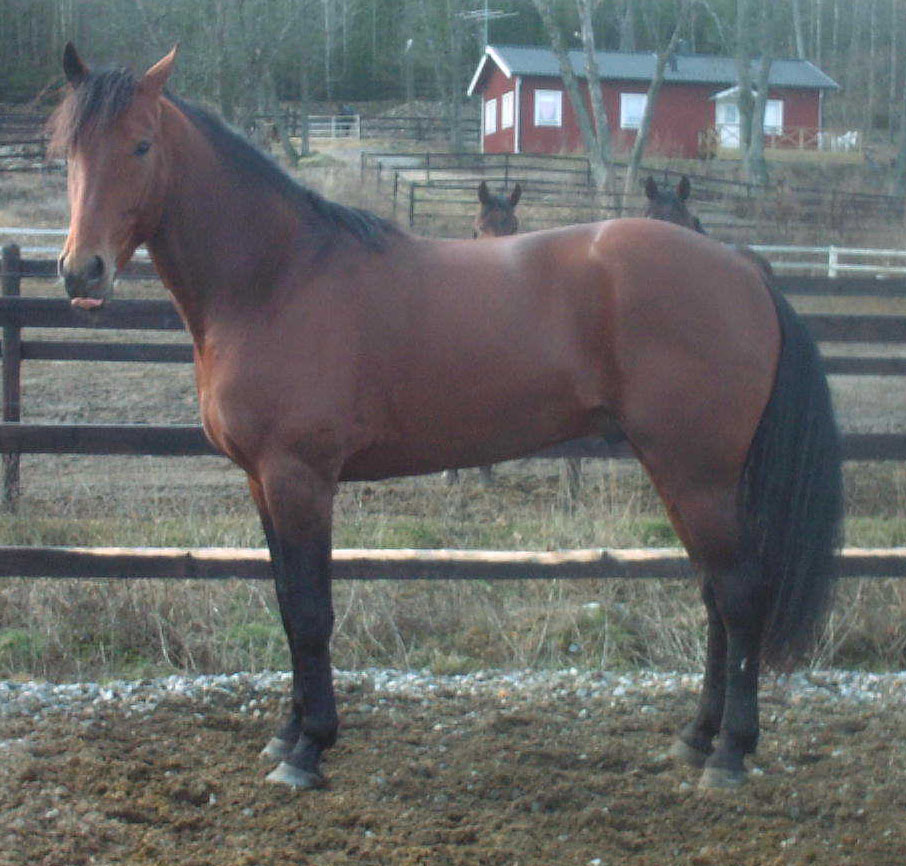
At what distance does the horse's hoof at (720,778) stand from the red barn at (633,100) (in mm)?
31741

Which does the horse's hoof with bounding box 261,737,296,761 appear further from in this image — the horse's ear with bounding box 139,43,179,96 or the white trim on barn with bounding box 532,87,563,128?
the white trim on barn with bounding box 532,87,563,128

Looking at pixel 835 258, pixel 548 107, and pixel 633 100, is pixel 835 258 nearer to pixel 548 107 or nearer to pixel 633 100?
pixel 548 107

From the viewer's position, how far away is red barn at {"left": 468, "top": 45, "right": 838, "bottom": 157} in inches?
1391

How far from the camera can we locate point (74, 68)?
10.8ft

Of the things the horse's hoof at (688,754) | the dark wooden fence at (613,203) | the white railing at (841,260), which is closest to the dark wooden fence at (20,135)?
the dark wooden fence at (613,203)

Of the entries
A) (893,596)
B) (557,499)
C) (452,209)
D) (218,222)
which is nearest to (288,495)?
(218,222)

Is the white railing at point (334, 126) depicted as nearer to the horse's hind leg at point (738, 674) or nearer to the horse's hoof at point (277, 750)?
the horse's hoof at point (277, 750)

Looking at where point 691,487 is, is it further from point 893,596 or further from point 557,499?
point 557,499

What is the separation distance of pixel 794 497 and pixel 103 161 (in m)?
2.43

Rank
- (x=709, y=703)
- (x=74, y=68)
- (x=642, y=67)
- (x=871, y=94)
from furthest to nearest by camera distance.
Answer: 1. (x=871, y=94)
2. (x=642, y=67)
3. (x=709, y=703)
4. (x=74, y=68)

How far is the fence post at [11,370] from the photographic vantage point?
6582 millimetres

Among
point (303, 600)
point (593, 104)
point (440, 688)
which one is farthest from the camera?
point (593, 104)

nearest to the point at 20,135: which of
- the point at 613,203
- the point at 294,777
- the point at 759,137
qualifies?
the point at 613,203

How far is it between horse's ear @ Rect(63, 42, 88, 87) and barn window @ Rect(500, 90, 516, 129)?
33.8 meters
